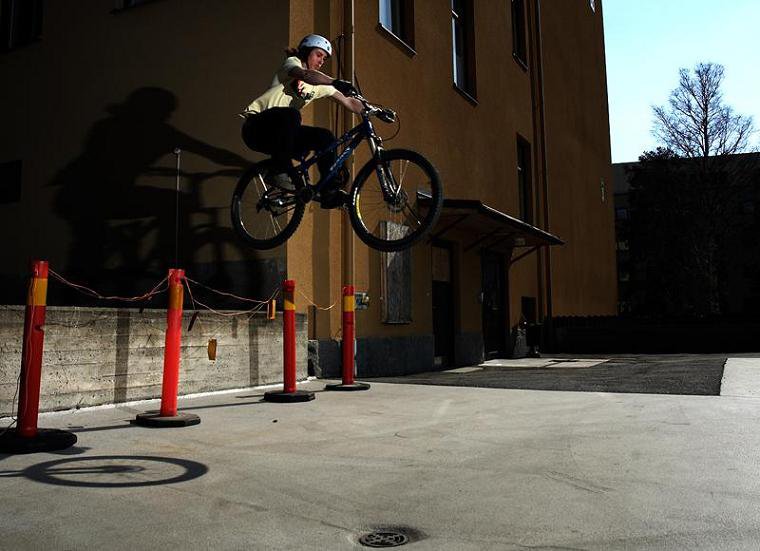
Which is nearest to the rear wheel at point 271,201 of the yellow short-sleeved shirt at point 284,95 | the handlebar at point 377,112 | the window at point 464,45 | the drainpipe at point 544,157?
the yellow short-sleeved shirt at point 284,95

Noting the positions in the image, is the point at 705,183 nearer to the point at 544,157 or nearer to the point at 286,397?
the point at 544,157

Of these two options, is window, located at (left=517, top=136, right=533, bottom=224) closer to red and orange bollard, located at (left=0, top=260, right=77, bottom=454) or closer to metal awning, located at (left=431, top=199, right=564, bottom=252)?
metal awning, located at (left=431, top=199, right=564, bottom=252)

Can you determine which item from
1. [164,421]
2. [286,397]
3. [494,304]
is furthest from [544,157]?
[164,421]

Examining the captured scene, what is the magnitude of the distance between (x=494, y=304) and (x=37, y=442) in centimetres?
1304

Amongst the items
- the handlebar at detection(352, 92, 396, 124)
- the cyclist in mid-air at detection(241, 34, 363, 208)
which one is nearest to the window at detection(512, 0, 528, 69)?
the cyclist in mid-air at detection(241, 34, 363, 208)

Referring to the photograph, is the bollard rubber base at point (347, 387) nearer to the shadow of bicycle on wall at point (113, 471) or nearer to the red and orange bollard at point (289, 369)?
the red and orange bollard at point (289, 369)

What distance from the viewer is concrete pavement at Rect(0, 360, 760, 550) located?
2.94m

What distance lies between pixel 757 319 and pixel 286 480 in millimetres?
17941

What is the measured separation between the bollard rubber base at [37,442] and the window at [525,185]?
617 inches

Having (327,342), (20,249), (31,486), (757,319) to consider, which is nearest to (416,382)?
(327,342)

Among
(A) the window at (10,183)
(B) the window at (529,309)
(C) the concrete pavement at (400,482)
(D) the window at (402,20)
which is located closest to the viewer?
(C) the concrete pavement at (400,482)

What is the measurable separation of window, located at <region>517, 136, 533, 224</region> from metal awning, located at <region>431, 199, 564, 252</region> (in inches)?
92.5

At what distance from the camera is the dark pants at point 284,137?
5.50 meters

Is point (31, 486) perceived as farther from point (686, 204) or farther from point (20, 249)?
point (686, 204)
